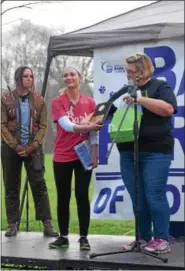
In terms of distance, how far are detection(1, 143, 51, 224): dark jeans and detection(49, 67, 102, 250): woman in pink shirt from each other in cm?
78

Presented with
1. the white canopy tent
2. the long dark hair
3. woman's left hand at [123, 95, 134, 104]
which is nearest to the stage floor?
woman's left hand at [123, 95, 134, 104]

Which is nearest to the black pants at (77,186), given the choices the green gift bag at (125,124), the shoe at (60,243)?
the shoe at (60,243)

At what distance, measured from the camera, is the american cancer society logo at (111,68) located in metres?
6.04

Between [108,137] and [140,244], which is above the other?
[108,137]

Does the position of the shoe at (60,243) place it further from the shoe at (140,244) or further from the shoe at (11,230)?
the shoe at (11,230)

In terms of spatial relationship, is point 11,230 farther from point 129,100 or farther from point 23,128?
point 129,100

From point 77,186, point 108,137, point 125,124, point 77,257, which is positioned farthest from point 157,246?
point 108,137

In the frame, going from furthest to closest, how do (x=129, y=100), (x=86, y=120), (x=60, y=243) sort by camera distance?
(x=60, y=243)
(x=86, y=120)
(x=129, y=100)

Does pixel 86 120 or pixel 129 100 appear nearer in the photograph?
pixel 129 100

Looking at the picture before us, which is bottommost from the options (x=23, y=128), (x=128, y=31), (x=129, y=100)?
(x=23, y=128)

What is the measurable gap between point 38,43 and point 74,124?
7.70 meters

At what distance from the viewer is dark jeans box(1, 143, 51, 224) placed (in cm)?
600

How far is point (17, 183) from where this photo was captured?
614 centimetres

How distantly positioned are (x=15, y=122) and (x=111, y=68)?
1.07 m
